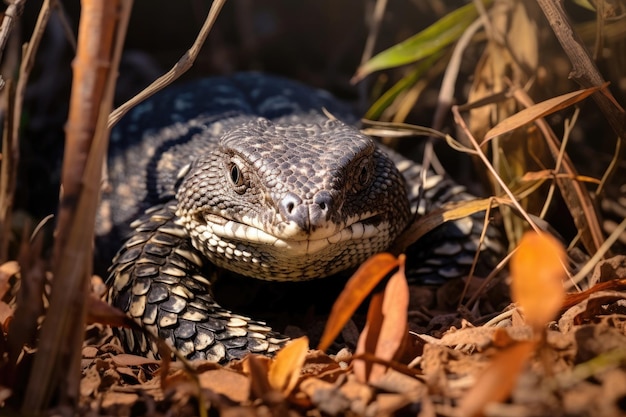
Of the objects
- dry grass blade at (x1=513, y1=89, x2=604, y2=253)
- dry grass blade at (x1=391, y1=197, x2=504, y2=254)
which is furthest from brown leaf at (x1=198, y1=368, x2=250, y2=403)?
dry grass blade at (x1=513, y1=89, x2=604, y2=253)

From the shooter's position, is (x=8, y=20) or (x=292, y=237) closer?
(x=292, y=237)

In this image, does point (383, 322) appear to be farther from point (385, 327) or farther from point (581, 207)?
point (581, 207)

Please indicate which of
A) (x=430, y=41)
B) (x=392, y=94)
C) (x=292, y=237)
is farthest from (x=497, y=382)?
(x=430, y=41)

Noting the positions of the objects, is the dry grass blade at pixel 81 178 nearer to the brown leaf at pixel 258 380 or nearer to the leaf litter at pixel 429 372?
the leaf litter at pixel 429 372

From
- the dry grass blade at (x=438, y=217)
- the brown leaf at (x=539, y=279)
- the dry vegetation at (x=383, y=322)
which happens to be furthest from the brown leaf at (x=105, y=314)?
the dry grass blade at (x=438, y=217)

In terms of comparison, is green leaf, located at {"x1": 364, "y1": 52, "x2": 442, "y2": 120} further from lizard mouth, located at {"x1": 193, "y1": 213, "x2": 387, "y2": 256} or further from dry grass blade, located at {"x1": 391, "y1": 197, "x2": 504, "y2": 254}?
lizard mouth, located at {"x1": 193, "y1": 213, "x2": 387, "y2": 256}

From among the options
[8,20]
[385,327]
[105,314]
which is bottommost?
[385,327]
